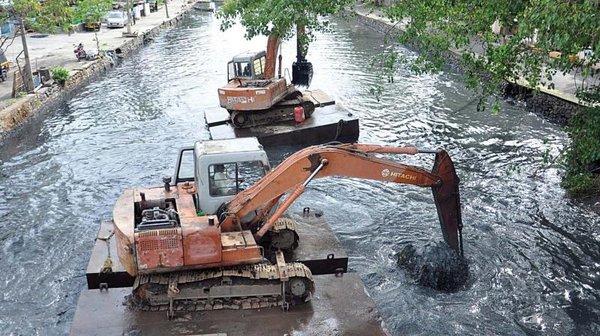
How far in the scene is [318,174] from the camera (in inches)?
419

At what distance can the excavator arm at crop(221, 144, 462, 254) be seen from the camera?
1064cm

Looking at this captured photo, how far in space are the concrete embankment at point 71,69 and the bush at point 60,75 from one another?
317 millimetres

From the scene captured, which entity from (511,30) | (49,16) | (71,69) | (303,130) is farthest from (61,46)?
(511,30)

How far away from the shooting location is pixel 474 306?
39.3 feet

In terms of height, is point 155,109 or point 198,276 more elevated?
point 198,276

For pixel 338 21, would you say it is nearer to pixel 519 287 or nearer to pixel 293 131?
pixel 293 131

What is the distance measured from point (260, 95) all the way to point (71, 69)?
16132 millimetres

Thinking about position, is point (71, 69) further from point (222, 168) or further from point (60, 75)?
point (222, 168)

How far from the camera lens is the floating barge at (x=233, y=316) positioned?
9.93m

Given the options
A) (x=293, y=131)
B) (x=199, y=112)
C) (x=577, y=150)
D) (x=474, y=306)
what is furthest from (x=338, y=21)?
(x=474, y=306)

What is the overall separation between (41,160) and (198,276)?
517 inches

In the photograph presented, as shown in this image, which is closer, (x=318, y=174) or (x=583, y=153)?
(x=318, y=174)

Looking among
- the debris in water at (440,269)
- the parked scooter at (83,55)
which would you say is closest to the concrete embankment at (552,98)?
the debris in water at (440,269)

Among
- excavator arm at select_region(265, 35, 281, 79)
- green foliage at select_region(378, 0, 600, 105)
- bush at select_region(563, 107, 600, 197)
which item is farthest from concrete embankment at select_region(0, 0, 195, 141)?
bush at select_region(563, 107, 600, 197)
